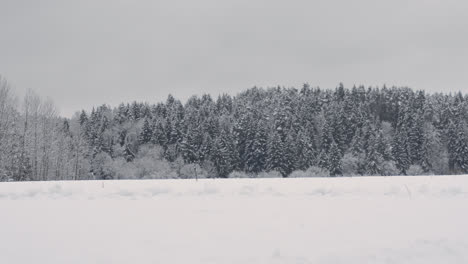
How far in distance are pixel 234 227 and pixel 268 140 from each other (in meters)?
69.4

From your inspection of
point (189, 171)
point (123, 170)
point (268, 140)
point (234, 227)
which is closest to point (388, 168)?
point (268, 140)

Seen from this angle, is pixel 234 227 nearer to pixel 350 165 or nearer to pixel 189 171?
pixel 189 171

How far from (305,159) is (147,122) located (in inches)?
1611

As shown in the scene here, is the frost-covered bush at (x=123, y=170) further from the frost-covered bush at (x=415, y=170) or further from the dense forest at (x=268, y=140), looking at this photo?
the frost-covered bush at (x=415, y=170)

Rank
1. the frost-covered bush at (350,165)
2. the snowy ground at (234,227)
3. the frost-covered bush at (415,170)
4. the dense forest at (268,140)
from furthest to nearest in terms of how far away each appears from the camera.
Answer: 1. the frost-covered bush at (415,170)
2. the frost-covered bush at (350,165)
3. the dense forest at (268,140)
4. the snowy ground at (234,227)

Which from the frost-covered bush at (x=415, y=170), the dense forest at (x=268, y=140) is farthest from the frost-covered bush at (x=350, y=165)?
the frost-covered bush at (x=415, y=170)

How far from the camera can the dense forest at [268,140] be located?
7019cm

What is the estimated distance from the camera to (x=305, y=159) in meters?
71.8

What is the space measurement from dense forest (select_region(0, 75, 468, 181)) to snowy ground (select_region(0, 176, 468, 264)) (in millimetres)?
46904

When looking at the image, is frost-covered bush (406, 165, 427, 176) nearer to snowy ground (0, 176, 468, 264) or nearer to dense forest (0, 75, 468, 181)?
dense forest (0, 75, 468, 181)

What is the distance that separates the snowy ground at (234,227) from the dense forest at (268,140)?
46.9 metres

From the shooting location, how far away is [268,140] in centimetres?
7481

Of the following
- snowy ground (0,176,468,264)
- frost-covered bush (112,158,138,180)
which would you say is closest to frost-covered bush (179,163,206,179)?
frost-covered bush (112,158,138,180)

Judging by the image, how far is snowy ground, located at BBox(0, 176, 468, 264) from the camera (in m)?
4.51
